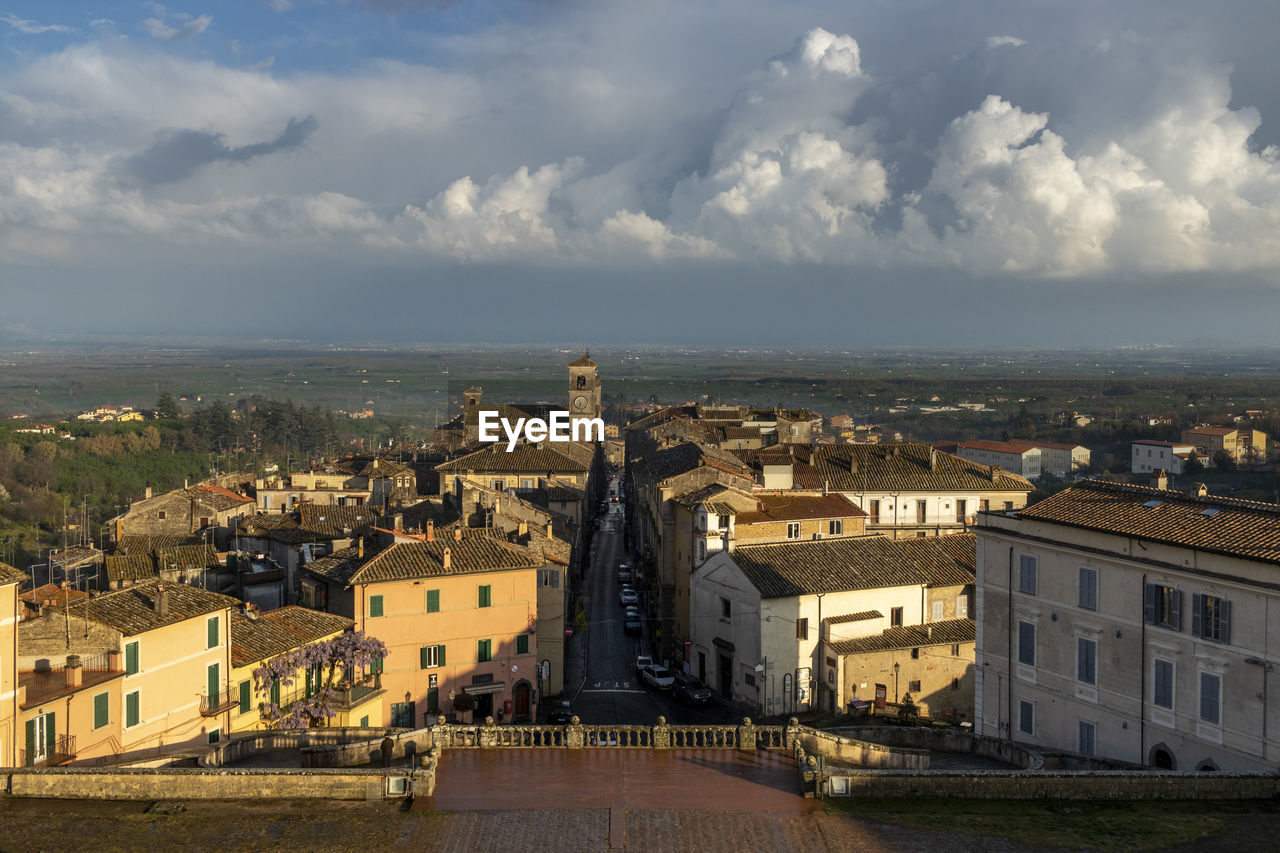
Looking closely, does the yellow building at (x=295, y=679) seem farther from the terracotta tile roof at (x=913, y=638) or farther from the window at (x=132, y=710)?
the terracotta tile roof at (x=913, y=638)

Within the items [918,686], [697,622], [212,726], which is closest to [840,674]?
[918,686]

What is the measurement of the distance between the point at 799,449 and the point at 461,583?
35.7 m

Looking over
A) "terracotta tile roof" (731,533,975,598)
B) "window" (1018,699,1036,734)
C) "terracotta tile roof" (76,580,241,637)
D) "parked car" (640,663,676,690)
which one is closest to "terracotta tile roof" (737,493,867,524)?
"terracotta tile roof" (731,533,975,598)

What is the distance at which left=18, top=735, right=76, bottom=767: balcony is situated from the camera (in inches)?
836

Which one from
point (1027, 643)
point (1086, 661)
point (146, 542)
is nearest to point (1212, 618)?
point (1086, 661)

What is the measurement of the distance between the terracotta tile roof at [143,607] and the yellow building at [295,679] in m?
1.59

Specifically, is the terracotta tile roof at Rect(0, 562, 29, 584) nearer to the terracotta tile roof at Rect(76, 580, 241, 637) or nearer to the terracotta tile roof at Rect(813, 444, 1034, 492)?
the terracotta tile roof at Rect(76, 580, 241, 637)

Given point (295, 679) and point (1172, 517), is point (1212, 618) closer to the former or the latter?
point (1172, 517)

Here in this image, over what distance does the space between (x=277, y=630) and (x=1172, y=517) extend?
75.1 feet

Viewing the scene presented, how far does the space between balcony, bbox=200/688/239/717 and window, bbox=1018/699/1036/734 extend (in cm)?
1979

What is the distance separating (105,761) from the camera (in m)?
23.6

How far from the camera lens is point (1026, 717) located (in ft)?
92.2

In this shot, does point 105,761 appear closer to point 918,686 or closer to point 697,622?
point 697,622

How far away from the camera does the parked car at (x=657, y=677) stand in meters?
38.4
